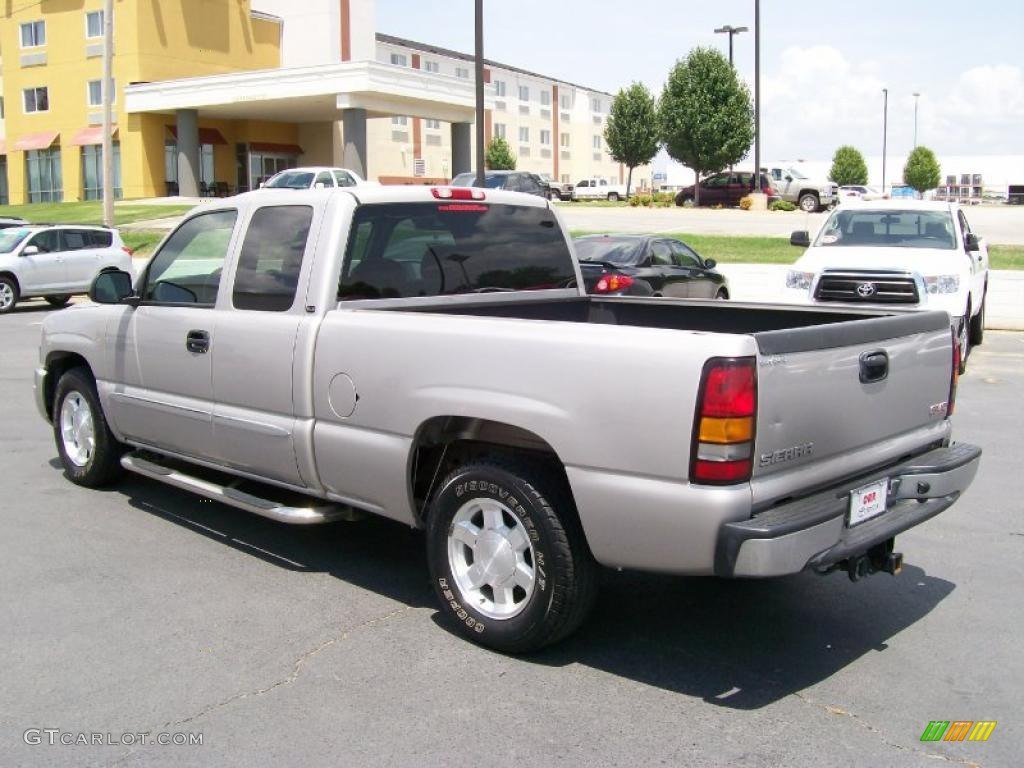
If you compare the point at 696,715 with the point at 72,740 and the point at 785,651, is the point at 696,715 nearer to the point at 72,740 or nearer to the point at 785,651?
the point at 785,651

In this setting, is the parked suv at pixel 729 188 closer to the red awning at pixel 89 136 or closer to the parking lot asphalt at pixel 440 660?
the red awning at pixel 89 136

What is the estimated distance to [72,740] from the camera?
12.4 feet

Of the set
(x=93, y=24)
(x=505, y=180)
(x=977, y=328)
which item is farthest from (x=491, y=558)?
(x=93, y=24)

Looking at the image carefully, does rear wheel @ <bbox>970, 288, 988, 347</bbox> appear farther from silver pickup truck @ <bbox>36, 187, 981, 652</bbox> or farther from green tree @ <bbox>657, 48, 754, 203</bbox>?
green tree @ <bbox>657, 48, 754, 203</bbox>

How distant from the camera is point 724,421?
3783 mm

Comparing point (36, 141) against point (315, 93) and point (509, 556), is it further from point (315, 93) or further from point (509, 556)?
point (509, 556)

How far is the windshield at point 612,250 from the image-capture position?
15.9 m

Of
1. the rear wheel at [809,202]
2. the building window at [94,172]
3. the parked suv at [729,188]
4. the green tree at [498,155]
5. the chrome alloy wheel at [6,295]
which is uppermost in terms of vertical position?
the green tree at [498,155]

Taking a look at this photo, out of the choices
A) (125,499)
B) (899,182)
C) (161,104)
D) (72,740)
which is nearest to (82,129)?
(161,104)

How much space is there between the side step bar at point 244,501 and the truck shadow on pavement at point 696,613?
393mm

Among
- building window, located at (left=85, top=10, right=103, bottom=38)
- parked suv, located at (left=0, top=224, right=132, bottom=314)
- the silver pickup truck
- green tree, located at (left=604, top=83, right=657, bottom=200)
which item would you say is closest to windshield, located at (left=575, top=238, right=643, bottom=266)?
the silver pickup truck

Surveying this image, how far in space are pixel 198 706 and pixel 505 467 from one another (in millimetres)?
1481

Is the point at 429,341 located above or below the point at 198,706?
above

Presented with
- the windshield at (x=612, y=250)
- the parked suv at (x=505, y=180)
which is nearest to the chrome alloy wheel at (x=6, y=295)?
the windshield at (x=612, y=250)
